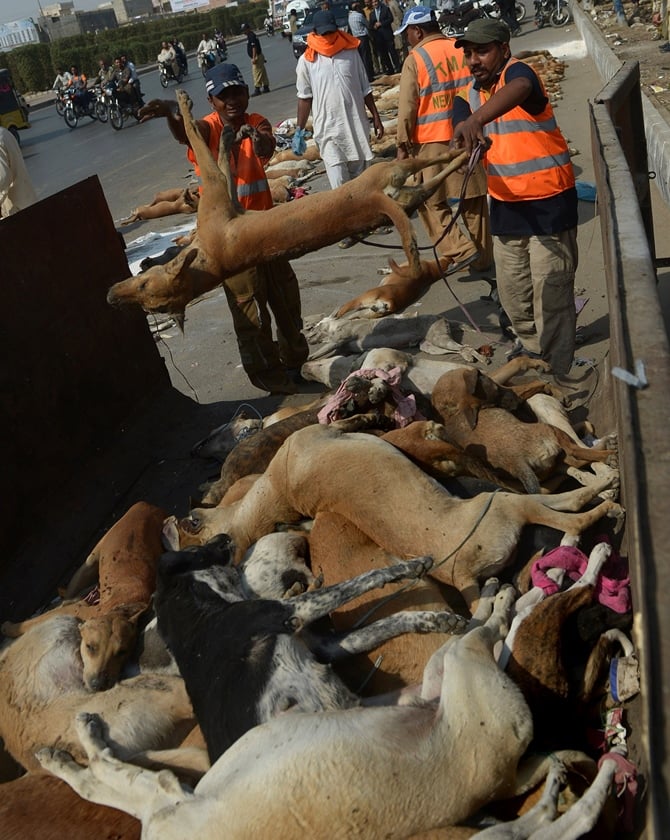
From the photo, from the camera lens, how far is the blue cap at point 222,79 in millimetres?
6340

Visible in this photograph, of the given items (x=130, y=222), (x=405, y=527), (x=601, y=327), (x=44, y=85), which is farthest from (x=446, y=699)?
(x=44, y=85)

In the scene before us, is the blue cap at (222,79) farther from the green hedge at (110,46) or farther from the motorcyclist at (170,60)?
the green hedge at (110,46)

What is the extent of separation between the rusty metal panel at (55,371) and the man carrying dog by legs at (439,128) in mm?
3340

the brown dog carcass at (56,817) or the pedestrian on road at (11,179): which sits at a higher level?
the pedestrian on road at (11,179)

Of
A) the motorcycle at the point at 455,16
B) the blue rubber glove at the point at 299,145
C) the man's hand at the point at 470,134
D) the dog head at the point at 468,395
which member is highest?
the motorcycle at the point at 455,16

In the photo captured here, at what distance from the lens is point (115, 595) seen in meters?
4.20

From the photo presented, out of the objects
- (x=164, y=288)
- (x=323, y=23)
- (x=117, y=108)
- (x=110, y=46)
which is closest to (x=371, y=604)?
(x=164, y=288)

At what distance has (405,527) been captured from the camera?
367cm

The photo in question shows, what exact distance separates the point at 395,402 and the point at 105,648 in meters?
2.15

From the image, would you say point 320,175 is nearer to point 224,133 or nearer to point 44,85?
point 224,133

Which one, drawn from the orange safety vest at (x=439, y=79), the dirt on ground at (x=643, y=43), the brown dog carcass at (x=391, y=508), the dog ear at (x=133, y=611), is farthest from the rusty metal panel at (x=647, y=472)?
the dirt on ground at (x=643, y=43)

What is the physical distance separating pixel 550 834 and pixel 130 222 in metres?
13.7

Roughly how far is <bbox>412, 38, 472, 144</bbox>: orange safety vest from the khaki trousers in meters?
3.01

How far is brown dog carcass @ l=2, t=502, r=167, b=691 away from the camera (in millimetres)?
3592
